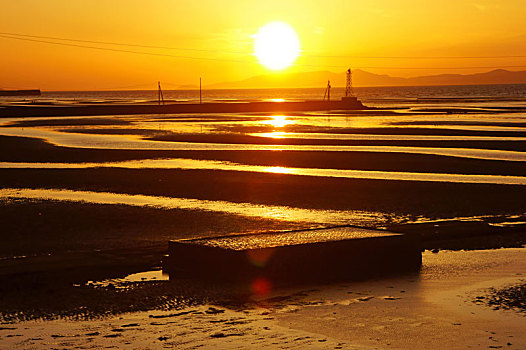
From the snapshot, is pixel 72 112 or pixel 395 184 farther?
pixel 72 112

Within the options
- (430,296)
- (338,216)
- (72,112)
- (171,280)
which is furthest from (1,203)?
(72,112)

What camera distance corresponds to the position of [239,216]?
19516 mm

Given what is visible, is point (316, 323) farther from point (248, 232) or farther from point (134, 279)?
point (248, 232)

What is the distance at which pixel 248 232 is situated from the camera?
1700 centimetres

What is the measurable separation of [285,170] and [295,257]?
18.6 m

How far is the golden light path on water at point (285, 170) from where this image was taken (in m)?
28.1

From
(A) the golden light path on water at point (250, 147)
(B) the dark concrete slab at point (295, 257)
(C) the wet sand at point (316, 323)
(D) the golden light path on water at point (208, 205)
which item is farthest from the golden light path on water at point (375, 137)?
(C) the wet sand at point (316, 323)

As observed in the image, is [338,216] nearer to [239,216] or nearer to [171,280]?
[239,216]

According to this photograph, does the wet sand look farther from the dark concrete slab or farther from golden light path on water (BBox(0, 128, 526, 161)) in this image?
golden light path on water (BBox(0, 128, 526, 161))

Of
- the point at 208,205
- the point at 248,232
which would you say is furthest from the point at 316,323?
the point at 208,205

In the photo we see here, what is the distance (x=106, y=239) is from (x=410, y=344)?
28.6ft

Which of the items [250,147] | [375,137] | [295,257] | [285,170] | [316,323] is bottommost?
[316,323]

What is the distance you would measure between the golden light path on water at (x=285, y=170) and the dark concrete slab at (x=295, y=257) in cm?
1431

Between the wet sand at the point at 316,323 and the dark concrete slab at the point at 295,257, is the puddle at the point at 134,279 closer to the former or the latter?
the dark concrete slab at the point at 295,257
